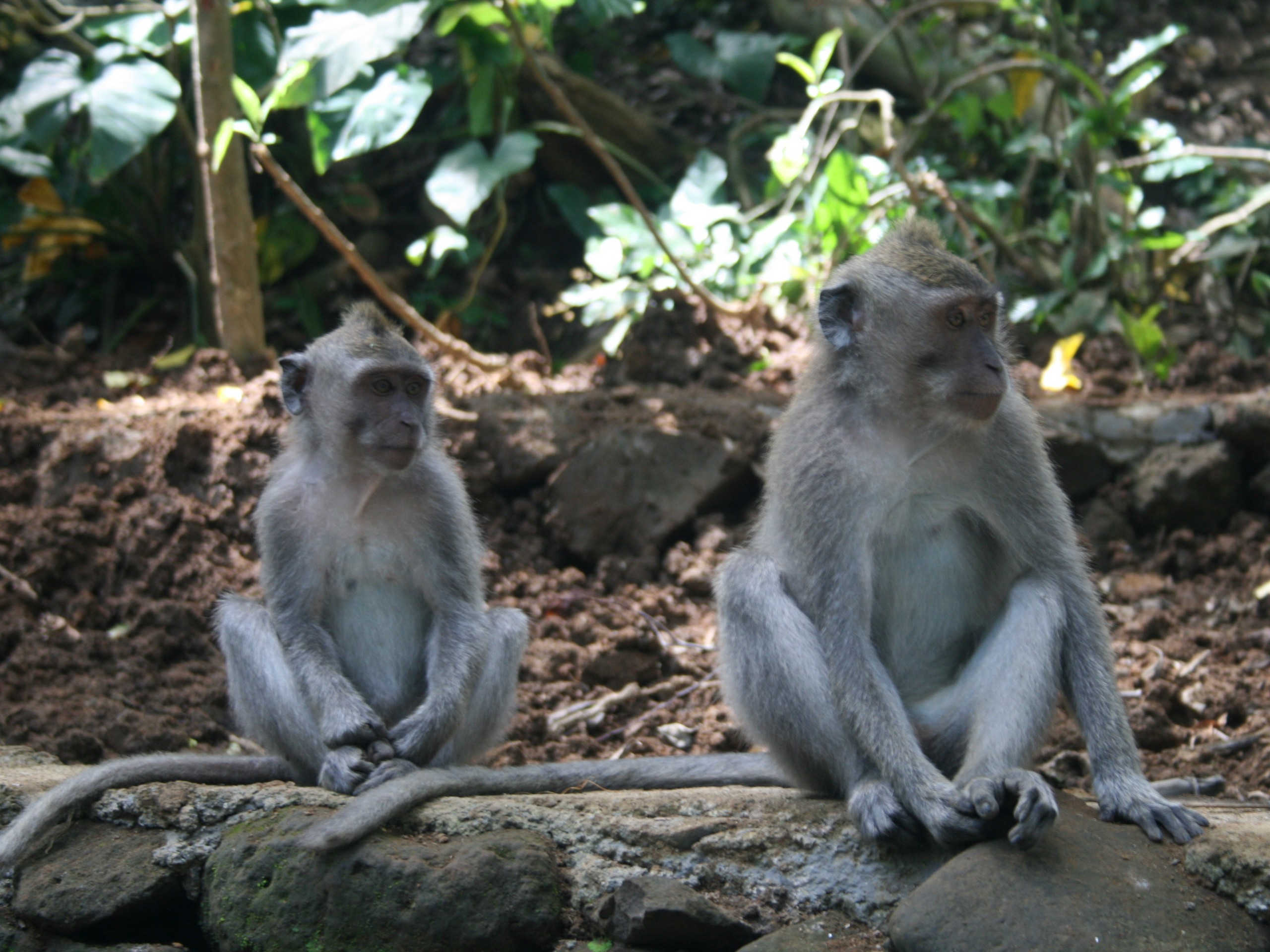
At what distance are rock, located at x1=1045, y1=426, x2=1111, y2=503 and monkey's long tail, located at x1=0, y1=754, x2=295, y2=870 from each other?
5.10 metres

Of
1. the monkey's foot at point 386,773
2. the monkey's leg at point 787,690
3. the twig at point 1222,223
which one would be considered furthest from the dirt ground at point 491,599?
the twig at point 1222,223

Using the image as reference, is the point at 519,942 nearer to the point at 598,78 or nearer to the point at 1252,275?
the point at 1252,275

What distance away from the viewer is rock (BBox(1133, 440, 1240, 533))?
734 centimetres

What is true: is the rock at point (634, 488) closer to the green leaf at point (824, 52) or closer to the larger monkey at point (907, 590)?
the larger monkey at point (907, 590)

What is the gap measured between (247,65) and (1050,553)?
731 cm

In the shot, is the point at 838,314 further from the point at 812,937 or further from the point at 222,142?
the point at 222,142

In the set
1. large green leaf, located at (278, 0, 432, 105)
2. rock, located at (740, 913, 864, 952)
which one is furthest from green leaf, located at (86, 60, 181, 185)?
rock, located at (740, 913, 864, 952)

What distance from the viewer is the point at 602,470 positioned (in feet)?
24.5

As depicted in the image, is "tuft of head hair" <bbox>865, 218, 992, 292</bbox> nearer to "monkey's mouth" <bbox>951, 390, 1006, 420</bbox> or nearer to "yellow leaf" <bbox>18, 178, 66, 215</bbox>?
"monkey's mouth" <bbox>951, 390, 1006, 420</bbox>

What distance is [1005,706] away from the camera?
4031 millimetres

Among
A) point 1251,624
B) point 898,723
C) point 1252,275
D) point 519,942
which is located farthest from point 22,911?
point 1252,275

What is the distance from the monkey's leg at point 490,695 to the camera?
16.0ft

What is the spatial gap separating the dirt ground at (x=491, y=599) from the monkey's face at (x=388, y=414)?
1.65m

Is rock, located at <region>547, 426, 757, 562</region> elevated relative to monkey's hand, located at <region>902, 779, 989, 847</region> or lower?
elevated
